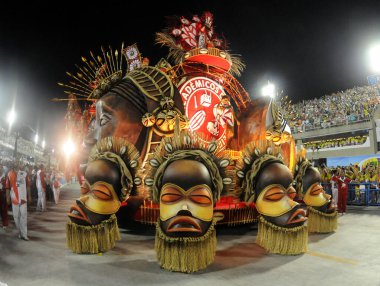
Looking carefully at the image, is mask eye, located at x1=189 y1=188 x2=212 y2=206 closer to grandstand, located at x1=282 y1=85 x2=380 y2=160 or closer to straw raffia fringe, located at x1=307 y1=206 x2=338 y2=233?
straw raffia fringe, located at x1=307 y1=206 x2=338 y2=233

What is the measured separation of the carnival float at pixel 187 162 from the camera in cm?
423

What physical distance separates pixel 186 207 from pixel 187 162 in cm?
62

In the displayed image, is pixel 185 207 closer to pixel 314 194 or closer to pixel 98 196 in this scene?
pixel 98 196

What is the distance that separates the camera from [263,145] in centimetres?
546

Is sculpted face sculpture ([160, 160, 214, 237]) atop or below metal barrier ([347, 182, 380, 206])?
atop

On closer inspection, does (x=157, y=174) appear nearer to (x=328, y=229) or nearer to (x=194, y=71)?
(x=194, y=71)

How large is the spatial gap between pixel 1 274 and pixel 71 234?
112 centimetres

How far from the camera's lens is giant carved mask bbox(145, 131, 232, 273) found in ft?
13.4

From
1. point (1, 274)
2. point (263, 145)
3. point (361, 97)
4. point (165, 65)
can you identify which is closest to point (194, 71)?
point (165, 65)

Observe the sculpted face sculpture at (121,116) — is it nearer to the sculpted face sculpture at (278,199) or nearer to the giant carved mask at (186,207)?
the giant carved mask at (186,207)

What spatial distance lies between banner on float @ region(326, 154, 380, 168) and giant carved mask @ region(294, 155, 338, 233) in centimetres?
1575

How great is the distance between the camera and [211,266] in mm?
4434

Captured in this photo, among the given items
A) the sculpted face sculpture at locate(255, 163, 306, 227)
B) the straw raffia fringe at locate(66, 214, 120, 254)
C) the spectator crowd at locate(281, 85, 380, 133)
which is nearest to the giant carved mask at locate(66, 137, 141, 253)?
the straw raffia fringe at locate(66, 214, 120, 254)

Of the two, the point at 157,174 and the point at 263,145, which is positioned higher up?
the point at 263,145
